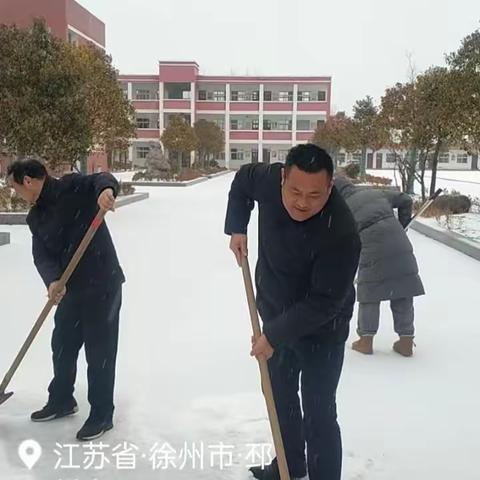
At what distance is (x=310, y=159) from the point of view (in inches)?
73.8

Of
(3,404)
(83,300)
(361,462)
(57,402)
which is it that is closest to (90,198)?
(83,300)

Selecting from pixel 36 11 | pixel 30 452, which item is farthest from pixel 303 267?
pixel 36 11

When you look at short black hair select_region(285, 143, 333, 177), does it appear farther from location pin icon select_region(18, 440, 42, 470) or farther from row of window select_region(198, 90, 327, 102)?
row of window select_region(198, 90, 327, 102)

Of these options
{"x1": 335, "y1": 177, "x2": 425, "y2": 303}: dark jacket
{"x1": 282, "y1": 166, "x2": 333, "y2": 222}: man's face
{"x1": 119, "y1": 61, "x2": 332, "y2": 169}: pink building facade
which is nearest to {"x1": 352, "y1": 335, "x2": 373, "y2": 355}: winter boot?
{"x1": 335, "y1": 177, "x2": 425, "y2": 303}: dark jacket

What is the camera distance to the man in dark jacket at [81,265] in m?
2.74

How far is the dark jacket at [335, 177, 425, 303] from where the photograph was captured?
12.9 ft

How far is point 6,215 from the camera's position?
35.9 feet

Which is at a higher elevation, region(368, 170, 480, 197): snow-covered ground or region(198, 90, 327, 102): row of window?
region(198, 90, 327, 102): row of window

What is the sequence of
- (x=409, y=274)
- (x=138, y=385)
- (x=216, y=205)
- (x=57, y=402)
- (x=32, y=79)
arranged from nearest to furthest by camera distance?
1. (x=57, y=402)
2. (x=138, y=385)
3. (x=409, y=274)
4. (x=32, y=79)
5. (x=216, y=205)

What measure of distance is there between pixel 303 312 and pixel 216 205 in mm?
14188

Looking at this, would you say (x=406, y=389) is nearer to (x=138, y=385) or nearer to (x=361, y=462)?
(x=361, y=462)

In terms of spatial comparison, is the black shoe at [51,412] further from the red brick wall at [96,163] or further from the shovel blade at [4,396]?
the red brick wall at [96,163]

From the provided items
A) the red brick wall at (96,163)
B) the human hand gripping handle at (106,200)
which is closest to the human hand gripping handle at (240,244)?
the human hand gripping handle at (106,200)

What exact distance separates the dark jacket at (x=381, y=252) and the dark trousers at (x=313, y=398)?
177cm
